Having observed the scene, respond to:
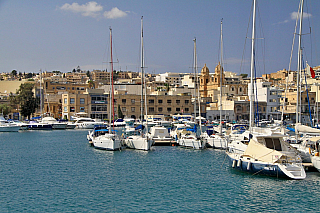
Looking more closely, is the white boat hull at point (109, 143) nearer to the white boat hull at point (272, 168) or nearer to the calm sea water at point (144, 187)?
the calm sea water at point (144, 187)

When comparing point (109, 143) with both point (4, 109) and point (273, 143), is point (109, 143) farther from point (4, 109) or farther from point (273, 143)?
point (4, 109)

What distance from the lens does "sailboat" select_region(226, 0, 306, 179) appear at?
22172mm

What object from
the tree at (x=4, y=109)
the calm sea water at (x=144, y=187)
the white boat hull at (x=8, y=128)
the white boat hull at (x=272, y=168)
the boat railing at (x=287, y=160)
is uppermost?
the tree at (x=4, y=109)

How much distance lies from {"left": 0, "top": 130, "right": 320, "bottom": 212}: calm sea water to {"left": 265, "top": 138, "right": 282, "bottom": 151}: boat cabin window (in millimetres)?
2730

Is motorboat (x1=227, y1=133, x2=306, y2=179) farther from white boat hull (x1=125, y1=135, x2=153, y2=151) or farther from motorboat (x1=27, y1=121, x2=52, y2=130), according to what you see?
motorboat (x1=27, y1=121, x2=52, y2=130)

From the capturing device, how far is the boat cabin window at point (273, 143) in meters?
25.1

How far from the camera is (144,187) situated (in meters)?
21.6

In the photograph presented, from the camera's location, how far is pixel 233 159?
25.6 meters

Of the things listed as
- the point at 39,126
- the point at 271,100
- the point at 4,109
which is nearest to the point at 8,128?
the point at 39,126

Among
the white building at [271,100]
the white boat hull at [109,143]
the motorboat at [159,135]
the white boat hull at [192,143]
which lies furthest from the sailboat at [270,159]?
the white building at [271,100]

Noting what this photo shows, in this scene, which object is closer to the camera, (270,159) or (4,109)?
(270,159)

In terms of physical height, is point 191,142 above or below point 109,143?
below

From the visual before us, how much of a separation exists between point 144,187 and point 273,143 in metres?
9.62

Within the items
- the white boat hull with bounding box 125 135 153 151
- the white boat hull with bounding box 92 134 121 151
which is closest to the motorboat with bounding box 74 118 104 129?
the white boat hull with bounding box 92 134 121 151
